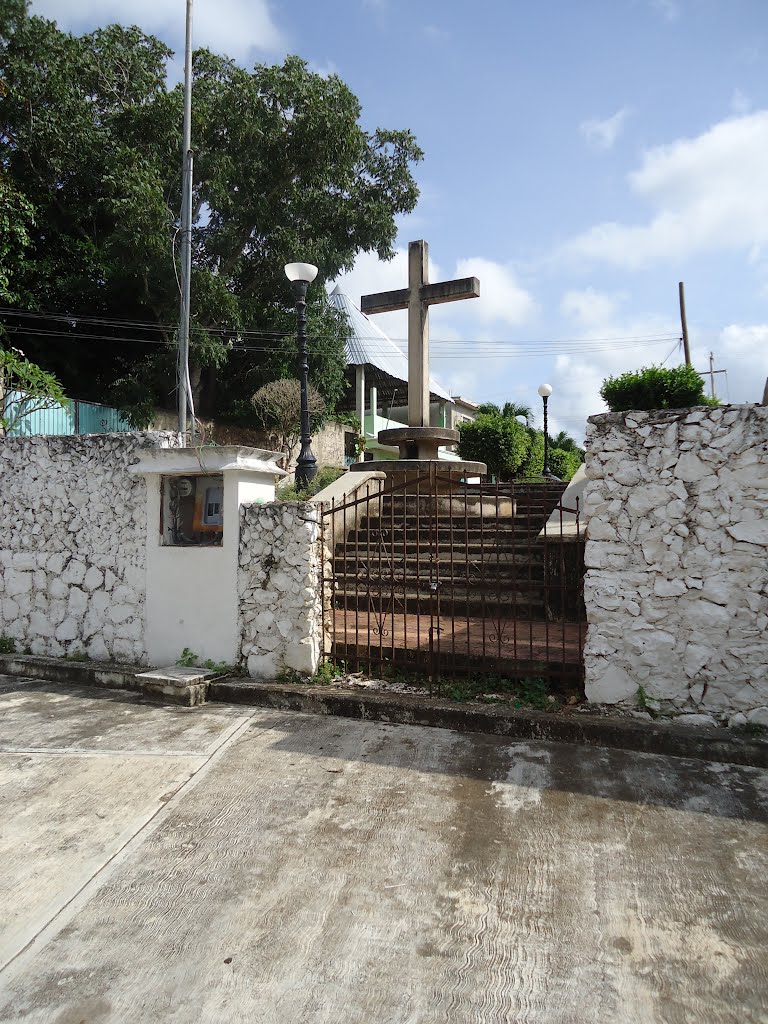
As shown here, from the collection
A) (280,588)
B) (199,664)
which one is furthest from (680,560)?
(199,664)

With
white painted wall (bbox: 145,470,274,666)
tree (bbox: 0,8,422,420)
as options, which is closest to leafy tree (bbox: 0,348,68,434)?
white painted wall (bbox: 145,470,274,666)

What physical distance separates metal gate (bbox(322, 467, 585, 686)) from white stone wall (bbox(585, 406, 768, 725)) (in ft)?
0.88

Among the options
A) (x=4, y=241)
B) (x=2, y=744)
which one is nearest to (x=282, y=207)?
(x=4, y=241)

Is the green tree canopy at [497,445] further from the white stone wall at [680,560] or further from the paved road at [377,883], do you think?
the paved road at [377,883]

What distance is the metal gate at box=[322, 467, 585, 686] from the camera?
4.93 meters

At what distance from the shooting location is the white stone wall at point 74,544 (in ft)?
19.9

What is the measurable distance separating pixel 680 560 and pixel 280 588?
298 centimetres

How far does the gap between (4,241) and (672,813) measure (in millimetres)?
16312

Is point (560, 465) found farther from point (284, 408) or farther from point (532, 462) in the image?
point (284, 408)

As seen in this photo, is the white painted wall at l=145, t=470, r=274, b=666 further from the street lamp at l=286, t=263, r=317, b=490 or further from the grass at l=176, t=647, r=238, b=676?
the street lamp at l=286, t=263, r=317, b=490

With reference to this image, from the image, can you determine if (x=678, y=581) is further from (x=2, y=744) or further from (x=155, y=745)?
(x=2, y=744)

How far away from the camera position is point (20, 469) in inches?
260

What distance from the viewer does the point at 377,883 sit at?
2.79m

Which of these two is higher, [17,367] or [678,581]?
[17,367]
